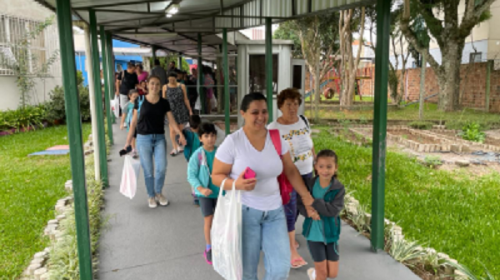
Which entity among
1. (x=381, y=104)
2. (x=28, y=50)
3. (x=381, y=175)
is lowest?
(x=381, y=175)

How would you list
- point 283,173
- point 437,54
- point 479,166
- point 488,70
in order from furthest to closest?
point 437,54 < point 488,70 < point 479,166 < point 283,173

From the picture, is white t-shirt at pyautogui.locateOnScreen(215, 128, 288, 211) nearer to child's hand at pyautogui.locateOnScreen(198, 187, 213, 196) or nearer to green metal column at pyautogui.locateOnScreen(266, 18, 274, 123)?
child's hand at pyautogui.locateOnScreen(198, 187, 213, 196)

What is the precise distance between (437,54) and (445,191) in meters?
23.5

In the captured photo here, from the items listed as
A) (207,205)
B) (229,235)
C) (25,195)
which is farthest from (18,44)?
(229,235)

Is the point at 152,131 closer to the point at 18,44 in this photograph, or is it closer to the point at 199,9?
the point at 199,9

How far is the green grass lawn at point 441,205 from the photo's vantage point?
14.3ft

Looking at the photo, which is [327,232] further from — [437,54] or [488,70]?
[437,54]

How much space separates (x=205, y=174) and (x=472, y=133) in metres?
9.45

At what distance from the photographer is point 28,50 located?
14.3m

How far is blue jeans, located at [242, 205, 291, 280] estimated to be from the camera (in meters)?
2.67

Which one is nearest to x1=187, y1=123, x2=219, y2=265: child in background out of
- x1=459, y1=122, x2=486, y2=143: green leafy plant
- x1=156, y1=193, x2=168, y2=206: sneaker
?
x1=156, y1=193, x2=168, y2=206: sneaker

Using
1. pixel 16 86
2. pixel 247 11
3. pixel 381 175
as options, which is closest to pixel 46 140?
pixel 16 86

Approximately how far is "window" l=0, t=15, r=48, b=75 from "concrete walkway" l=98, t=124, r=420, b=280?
10589 mm

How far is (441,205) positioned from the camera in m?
5.61
